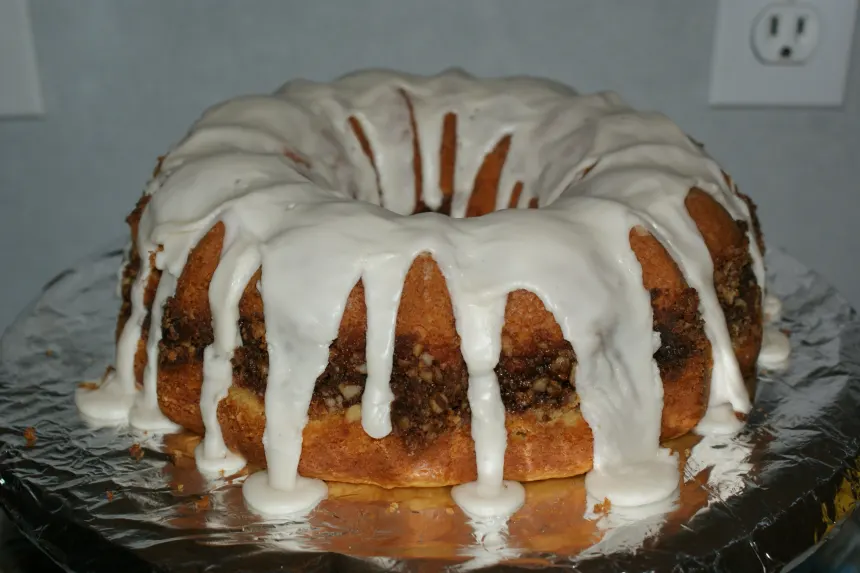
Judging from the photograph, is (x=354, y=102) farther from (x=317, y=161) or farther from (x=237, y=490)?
(x=237, y=490)

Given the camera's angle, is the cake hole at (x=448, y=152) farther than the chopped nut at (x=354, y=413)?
Yes

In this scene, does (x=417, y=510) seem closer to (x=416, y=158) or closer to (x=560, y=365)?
(x=560, y=365)

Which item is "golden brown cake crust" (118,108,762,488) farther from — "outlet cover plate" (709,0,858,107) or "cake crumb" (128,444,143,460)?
"outlet cover plate" (709,0,858,107)

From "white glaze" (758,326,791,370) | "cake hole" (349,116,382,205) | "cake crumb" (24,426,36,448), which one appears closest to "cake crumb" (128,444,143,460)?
"cake crumb" (24,426,36,448)

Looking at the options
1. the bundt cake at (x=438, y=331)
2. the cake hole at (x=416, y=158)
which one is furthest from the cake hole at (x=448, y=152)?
the bundt cake at (x=438, y=331)

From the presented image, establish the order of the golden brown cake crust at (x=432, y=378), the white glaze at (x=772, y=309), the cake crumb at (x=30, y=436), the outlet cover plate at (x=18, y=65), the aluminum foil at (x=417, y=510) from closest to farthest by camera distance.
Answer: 1. the aluminum foil at (x=417, y=510)
2. the golden brown cake crust at (x=432, y=378)
3. the cake crumb at (x=30, y=436)
4. the white glaze at (x=772, y=309)
5. the outlet cover plate at (x=18, y=65)

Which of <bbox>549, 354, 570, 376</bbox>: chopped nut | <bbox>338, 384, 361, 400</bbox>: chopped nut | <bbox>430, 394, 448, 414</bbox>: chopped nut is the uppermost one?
<bbox>549, 354, 570, 376</bbox>: chopped nut

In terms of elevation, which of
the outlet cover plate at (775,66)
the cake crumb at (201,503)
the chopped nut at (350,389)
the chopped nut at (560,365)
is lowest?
the cake crumb at (201,503)

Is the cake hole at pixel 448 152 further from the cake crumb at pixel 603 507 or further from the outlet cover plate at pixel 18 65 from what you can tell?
the outlet cover plate at pixel 18 65
